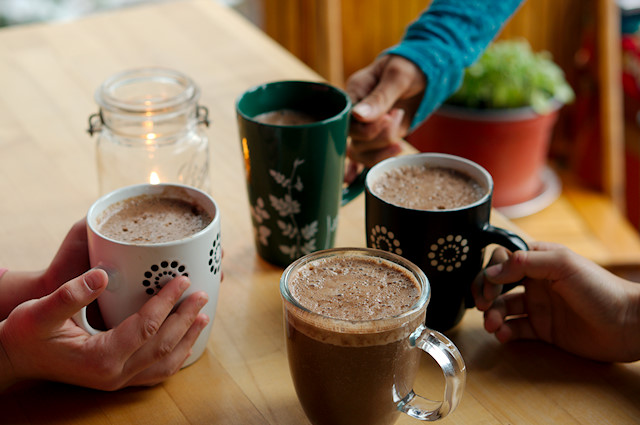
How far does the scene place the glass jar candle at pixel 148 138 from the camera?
0.92 metres

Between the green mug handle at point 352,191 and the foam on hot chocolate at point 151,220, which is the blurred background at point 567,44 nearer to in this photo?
the green mug handle at point 352,191

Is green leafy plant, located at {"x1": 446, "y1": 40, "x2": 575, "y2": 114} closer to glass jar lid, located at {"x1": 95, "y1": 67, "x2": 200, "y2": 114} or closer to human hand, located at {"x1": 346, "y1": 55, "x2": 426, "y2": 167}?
human hand, located at {"x1": 346, "y1": 55, "x2": 426, "y2": 167}

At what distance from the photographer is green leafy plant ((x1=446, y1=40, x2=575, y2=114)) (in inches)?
85.7

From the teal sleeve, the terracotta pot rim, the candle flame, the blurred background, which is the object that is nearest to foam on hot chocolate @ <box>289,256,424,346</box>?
the candle flame

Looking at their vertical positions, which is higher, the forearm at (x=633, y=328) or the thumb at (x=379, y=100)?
the thumb at (x=379, y=100)

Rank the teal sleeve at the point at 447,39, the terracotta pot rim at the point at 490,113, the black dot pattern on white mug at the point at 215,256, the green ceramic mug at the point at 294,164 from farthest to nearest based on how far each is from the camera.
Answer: the terracotta pot rim at the point at 490,113, the teal sleeve at the point at 447,39, the green ceramic mug at the point at 294,164, the black dot pattern on white mug at the point at 215,256

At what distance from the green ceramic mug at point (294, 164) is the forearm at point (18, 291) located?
10.4 inches

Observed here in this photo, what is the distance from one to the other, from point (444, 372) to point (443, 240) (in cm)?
19

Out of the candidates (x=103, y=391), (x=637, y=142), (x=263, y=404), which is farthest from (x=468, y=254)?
(x=637, y=142)

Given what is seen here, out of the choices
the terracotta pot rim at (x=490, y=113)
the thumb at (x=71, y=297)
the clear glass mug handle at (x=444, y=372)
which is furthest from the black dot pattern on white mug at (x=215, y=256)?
the terracotta pot rim at (x=490, y=113)

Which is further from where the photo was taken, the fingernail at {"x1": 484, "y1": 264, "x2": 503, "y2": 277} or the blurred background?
the blurred background

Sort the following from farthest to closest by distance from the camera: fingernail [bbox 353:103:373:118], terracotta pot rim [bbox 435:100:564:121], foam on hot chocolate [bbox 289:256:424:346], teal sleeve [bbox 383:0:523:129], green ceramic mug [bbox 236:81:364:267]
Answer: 1. terracotta pot rim [bbox 435:100:564:121]
2. teal sleeve [bbox 383:0:523:129]
3. fingernail [bbox 353:103:373:118]
4. green ceramic mug [bbox 236:81:364:267]
5. foam on hot chocolate [bbox 289:256:424:346]

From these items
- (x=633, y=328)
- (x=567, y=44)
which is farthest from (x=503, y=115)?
(x=633, y=328)

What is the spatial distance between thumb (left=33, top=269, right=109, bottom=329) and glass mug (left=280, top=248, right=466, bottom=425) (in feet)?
0.54
